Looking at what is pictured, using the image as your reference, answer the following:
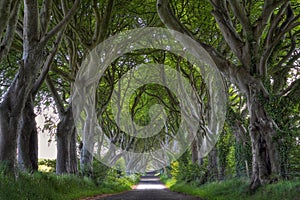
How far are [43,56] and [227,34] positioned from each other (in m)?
5.79

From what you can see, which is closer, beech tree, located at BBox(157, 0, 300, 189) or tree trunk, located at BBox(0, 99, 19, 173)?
tree trunk, located at BBox(0, 99, 19, 173)

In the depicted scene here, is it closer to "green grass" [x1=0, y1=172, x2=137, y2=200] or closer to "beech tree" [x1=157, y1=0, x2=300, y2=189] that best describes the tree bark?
"beech tree" [x1=157, y1=0, x2=300, y2=189]

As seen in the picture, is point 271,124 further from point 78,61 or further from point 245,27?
point 78,61

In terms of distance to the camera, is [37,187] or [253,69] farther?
[253,69]

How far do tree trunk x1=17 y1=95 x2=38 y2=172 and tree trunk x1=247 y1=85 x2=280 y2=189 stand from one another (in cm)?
724

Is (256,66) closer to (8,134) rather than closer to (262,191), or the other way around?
(262,191)

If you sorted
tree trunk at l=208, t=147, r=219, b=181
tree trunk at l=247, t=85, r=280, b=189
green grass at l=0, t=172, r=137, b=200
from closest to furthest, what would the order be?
1. green grass at l=0, t=172, r=137, b=200
2. tree trunk at l=247, t=85, r=280, b=189
3. tree trunk at l=208, t=147, r=219, b=181

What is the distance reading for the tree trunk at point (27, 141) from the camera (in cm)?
1145

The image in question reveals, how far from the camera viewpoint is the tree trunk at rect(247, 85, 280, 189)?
9797mm

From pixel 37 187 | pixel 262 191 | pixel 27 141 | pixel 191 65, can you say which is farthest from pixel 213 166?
pixel 37 187

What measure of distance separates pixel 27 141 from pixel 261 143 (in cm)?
765

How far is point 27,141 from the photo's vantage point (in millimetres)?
11578

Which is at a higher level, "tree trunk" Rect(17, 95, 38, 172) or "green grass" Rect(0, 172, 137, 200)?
"tree trunk" Rect(17, 95, 38, 172)

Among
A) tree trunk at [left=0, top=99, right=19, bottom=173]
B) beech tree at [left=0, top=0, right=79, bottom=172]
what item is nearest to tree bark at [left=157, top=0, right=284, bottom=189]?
beech tree at [left=0, top=0, right=79, bottom=172]
